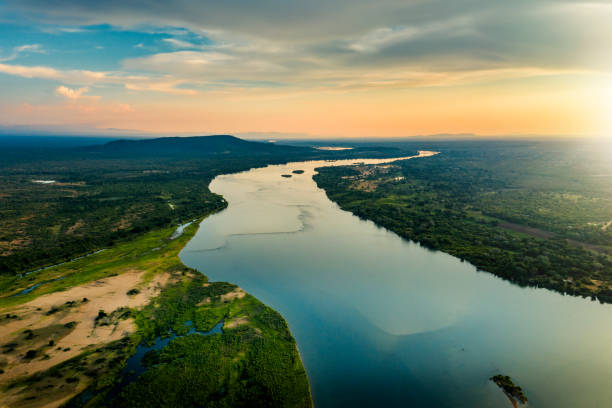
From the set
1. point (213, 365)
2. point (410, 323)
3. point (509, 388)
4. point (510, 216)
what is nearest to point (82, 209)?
point (213, 365)

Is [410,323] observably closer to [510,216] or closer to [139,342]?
[139,342]

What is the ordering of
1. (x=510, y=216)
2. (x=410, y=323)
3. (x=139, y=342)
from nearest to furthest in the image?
(x=139, y=342) < (x=410, y=323) < (x=510, y=216)

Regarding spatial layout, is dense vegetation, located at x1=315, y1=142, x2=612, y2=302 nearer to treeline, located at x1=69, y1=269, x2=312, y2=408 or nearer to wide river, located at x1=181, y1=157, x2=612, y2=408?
wide river, located at x1=181, y1=157, x2=612, y2=408

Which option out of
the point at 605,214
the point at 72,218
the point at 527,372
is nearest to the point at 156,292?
the point at 527,372

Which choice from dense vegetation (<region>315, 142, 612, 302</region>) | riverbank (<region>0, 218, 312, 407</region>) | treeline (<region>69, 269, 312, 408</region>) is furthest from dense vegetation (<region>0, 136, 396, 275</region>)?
dense vegetation (<region>315, 142, 612, 302</region>)

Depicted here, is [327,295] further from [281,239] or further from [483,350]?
[281,239]

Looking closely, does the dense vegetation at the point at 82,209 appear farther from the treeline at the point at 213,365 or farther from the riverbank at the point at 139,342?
the treeline at the point at 213,365
